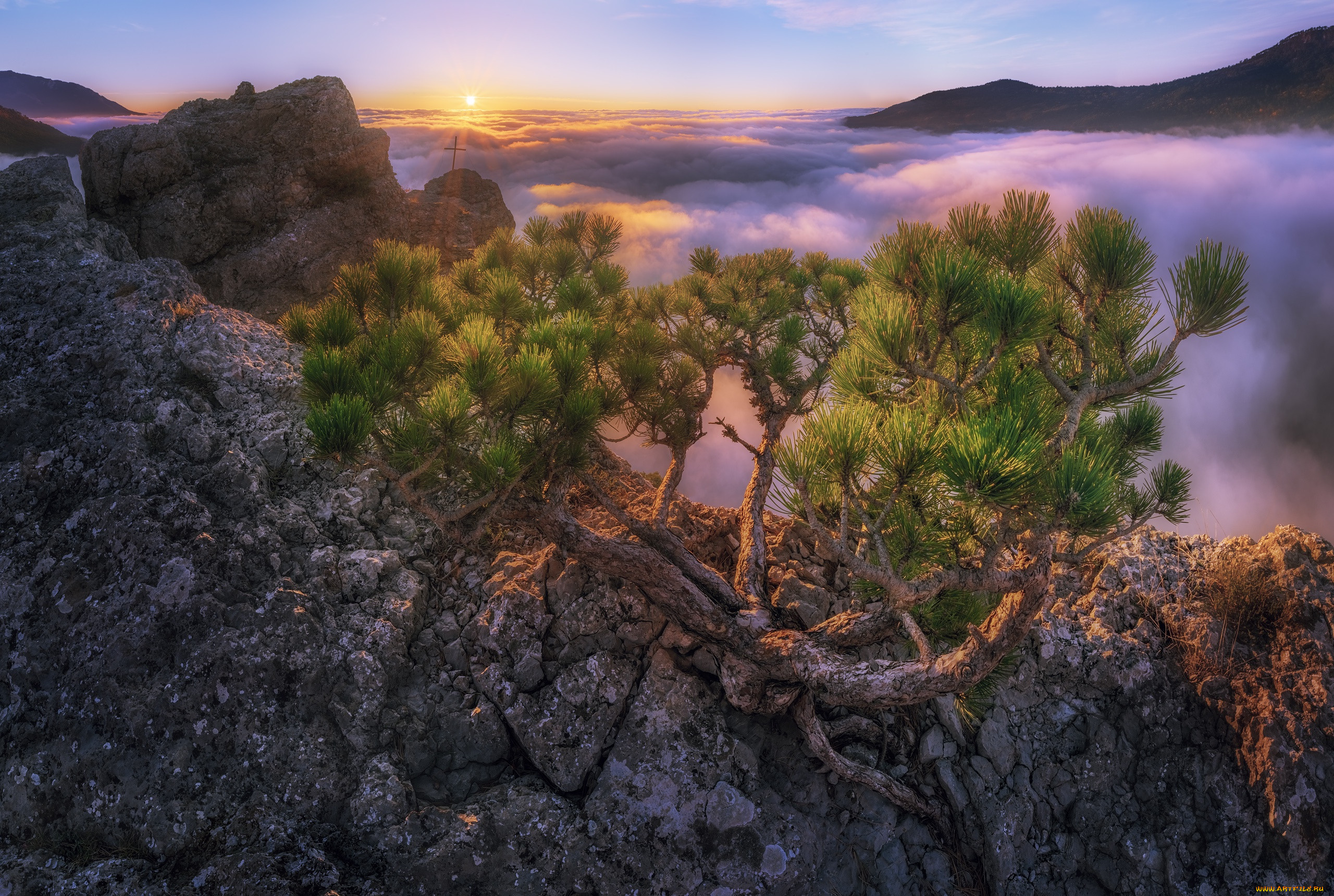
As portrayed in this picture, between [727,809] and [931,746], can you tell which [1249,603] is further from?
[727,809]

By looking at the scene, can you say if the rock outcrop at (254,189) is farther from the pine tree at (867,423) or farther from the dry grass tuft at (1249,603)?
the dry grass tuft at (1249,603)

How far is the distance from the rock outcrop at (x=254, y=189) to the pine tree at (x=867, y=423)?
616 cm

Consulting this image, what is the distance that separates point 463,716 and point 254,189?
9465 mm

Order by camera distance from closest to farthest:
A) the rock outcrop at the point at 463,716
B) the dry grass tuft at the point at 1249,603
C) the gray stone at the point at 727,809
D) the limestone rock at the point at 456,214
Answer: the rock outcrop at the point at 463,716 → the gray stone at the point at 727,809 → the dry grass tuft at the point at 1249,603 → the limestone rock at the point at 456,214

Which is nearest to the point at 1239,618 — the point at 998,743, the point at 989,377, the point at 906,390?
the point at 998,743

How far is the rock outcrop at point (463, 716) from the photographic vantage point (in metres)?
4.00

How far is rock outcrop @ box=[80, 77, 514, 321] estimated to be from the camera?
9.29 meters

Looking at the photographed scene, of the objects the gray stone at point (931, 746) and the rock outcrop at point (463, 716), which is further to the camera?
the gray stone at point (931, 746)

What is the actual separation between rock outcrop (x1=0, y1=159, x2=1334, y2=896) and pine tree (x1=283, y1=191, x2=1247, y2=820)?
470 millimetres

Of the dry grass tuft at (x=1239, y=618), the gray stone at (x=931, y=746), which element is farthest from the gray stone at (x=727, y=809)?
the dry grass tuft at (x=1239, y=618)

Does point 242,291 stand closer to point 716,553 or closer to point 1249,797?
point 716,553

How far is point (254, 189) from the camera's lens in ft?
32.4

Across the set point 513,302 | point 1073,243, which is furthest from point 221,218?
point 1073,243

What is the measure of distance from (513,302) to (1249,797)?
6.69m
